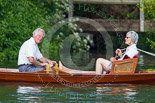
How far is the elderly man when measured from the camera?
37.0ft

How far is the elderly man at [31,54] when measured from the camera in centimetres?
1128

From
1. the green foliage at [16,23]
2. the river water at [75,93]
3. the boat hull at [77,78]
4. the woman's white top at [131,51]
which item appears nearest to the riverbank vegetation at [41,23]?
the green foliage at [16,23]

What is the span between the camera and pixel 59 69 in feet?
36.7

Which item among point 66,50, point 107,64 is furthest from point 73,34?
point 107,64

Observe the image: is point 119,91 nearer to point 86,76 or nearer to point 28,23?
point 86,76

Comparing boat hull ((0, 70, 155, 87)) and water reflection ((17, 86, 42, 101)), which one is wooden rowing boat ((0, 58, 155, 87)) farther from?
water reflection ((17, 86, 42, 101))

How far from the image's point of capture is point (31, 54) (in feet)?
37.0

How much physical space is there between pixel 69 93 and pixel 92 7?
14183mm

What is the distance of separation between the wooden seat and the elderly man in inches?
69.2

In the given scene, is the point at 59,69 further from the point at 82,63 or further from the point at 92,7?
the point at 92,7

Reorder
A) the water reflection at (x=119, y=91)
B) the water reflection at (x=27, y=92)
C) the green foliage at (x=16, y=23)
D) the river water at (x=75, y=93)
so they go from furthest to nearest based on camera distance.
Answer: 1. the green foliage at (x=16, y=23)
2. the water reflection at (x=119, y=91)
3. the water reflection at (x=27, y=92)
4. the river water at (x=75, y=93)

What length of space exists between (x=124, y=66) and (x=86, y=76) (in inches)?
40.2

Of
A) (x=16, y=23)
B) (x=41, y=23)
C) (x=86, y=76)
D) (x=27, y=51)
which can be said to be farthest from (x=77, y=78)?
(x=41, y=23)

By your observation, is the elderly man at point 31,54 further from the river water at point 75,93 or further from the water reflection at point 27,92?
the water reflection at point 27,92
